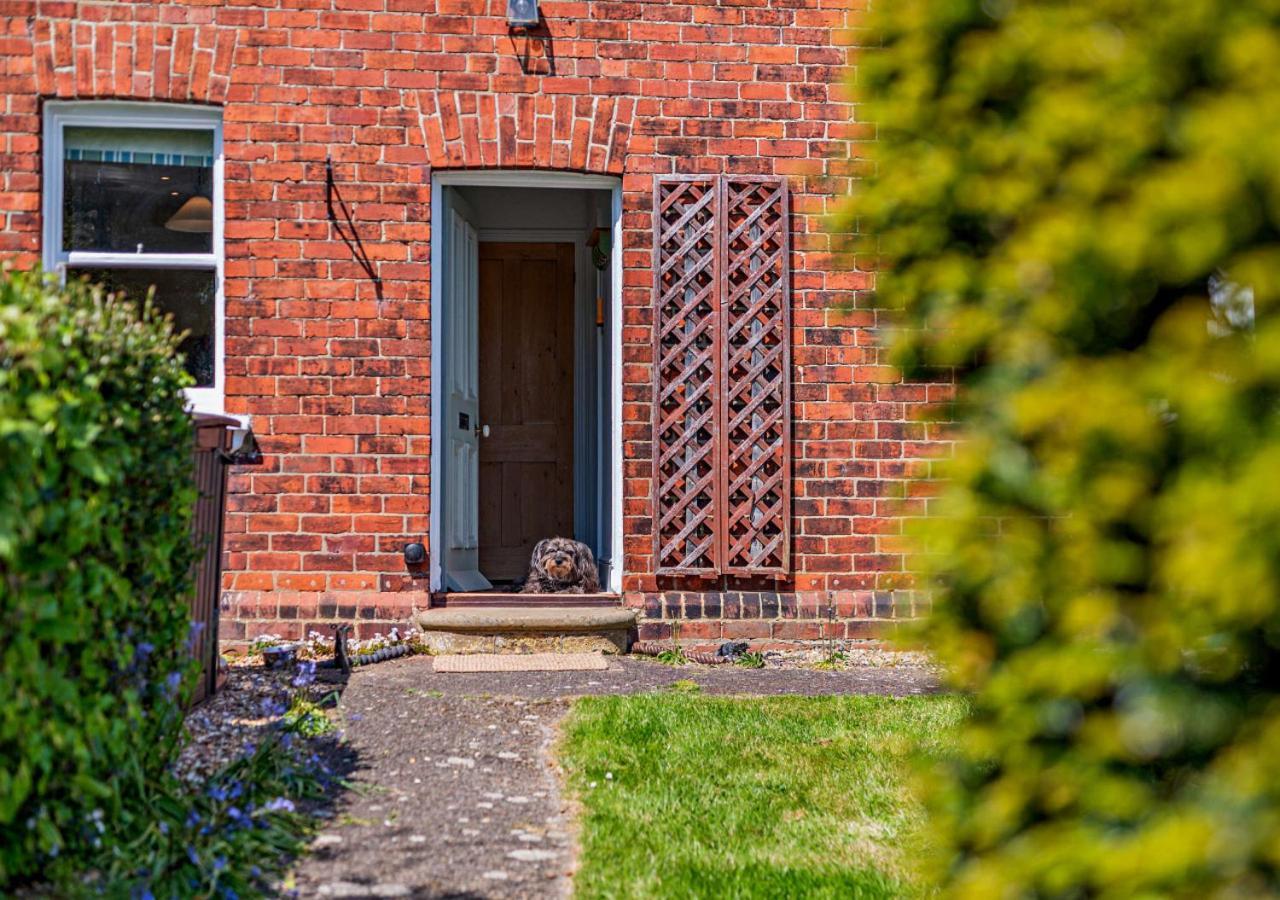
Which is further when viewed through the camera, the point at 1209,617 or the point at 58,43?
the point at 58,43

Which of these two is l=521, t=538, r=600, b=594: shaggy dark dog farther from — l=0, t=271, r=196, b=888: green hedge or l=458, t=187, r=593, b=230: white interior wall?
l=0, t=271, r=196, b=888: green hedge

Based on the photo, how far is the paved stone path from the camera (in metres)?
3.55

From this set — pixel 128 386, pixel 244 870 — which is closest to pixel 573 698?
pixel 244 870

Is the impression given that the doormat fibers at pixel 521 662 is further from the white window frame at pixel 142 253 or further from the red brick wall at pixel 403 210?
the white window frame at pixel 142 253

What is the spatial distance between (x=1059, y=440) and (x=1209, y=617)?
11.7 inches

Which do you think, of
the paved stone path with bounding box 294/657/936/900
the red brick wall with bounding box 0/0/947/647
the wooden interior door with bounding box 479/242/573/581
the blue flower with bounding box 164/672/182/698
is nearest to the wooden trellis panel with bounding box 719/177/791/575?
the red brick wall with bounding box 0/0/947/647

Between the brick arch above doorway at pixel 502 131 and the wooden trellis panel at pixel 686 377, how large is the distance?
1.91ft

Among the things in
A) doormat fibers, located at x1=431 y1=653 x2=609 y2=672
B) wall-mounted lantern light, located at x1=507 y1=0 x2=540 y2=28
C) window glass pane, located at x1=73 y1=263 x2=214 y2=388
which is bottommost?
doormat fibers, located at x1=431 y1=653 x2=609 y2=672

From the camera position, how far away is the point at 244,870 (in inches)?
133

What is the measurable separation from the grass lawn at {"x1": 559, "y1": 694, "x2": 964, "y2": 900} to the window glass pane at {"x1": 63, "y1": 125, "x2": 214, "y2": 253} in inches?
151

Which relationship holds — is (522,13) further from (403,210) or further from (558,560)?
(558,560)

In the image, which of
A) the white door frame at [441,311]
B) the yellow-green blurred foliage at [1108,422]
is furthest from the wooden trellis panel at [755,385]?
the yellow-green blurred foliage at [1108,422]

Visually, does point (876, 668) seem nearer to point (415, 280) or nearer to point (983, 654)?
point (415, 280)

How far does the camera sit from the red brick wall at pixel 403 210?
24.0 feet
